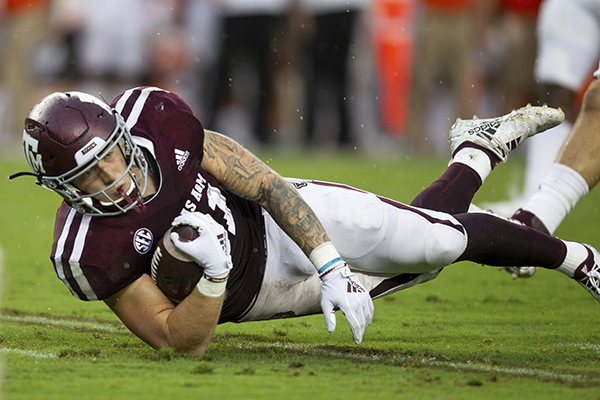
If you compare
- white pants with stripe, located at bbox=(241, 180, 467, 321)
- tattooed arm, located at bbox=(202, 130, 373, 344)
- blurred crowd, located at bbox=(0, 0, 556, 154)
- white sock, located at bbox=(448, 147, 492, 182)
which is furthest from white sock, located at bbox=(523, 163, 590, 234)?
blurred crowd, located at bbox=(0, 0, 556, 154)

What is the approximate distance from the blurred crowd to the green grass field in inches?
257

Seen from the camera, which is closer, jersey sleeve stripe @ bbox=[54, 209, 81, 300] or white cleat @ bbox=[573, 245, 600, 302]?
jersey sleeve stripe @ bbox=[54, 209, 81, 300]

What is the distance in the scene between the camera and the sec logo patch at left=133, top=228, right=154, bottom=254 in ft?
8.54

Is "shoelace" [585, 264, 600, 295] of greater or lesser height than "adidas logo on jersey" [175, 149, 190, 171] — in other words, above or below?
below

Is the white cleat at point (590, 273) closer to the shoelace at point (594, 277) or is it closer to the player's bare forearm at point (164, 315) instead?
the shoelace at point (594, 277)

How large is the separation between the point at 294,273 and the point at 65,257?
0.82 m

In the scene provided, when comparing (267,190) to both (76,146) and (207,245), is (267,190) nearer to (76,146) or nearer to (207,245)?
(207,245)

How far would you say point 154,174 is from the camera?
2.71 m

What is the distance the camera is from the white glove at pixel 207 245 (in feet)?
8.09

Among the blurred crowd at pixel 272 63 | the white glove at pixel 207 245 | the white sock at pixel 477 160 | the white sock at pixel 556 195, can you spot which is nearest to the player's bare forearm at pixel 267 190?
the white glove at pixel 207 245

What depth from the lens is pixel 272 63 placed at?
1162 cm

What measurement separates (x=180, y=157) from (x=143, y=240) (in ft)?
1.06

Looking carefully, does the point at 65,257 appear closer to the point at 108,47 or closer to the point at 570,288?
the point at 570,288

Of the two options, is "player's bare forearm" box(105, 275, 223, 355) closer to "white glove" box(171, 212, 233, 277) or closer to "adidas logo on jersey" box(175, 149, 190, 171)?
"white glove" box(171, 212, 233, 277)
